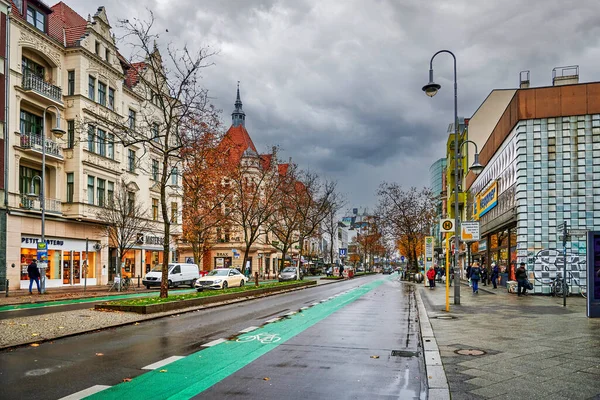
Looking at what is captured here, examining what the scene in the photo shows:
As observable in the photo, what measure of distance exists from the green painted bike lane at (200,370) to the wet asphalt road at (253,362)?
21 centimetres

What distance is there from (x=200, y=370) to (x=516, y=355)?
5.14 m

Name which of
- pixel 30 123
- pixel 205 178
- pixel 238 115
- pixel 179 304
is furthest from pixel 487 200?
pixel 238 115

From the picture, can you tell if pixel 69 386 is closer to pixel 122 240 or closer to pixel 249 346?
pixel 249 346

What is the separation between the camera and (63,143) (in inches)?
1444

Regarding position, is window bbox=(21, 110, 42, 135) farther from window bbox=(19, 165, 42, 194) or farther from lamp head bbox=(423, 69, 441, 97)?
lamp head bbox=(423, 69, 441, 97)

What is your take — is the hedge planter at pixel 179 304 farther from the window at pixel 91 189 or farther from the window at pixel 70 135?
the window at pixel 70 135

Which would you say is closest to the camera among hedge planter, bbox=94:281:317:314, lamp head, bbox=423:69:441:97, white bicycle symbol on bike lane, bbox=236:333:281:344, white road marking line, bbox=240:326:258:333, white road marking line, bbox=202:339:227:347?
white road marking line, bbox=202:339:227:347

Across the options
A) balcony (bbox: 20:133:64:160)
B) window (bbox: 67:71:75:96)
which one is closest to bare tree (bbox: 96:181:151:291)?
balcony (bbox: 20:133:64:160)

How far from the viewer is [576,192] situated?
26969mm

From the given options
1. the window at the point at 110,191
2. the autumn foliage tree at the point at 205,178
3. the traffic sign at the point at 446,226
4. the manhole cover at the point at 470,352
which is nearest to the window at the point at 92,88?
the window at the point at 110,191

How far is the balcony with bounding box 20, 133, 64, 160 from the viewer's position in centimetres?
3253

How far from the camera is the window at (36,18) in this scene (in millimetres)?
34156

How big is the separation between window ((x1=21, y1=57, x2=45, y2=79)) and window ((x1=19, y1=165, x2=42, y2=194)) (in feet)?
19.6

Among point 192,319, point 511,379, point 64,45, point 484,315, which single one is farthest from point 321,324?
point 64,45
